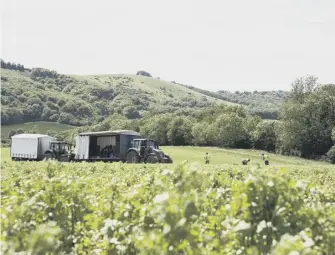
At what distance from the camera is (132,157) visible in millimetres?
37031

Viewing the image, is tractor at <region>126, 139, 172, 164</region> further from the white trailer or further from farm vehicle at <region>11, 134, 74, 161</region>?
the white trailer

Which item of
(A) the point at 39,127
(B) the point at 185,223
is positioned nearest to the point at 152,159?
(B) the point at 185,223

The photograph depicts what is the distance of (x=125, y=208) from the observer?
17.7ft

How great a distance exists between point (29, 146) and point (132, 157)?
700 inches

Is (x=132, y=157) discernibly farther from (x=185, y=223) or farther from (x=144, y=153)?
(x=185, y=223)

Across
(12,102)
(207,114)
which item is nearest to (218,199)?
(207,114)

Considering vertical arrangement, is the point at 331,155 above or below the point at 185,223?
below

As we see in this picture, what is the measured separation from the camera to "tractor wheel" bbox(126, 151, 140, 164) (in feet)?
121

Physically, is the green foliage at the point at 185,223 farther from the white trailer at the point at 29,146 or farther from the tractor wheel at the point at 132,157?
the white trailer at the point at 29,146

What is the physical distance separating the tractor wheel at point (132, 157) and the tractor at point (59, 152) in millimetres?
9438

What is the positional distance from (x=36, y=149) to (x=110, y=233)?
4618 centimetres

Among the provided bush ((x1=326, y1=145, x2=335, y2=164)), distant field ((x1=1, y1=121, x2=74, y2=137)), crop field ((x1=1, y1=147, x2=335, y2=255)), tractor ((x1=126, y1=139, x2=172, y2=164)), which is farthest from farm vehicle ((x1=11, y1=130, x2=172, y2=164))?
distant field ((x1=1, y1=121, x2=74, y2=137))

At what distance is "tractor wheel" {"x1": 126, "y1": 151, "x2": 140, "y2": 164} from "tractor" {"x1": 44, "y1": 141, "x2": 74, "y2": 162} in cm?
944

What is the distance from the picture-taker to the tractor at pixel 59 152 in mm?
44494
